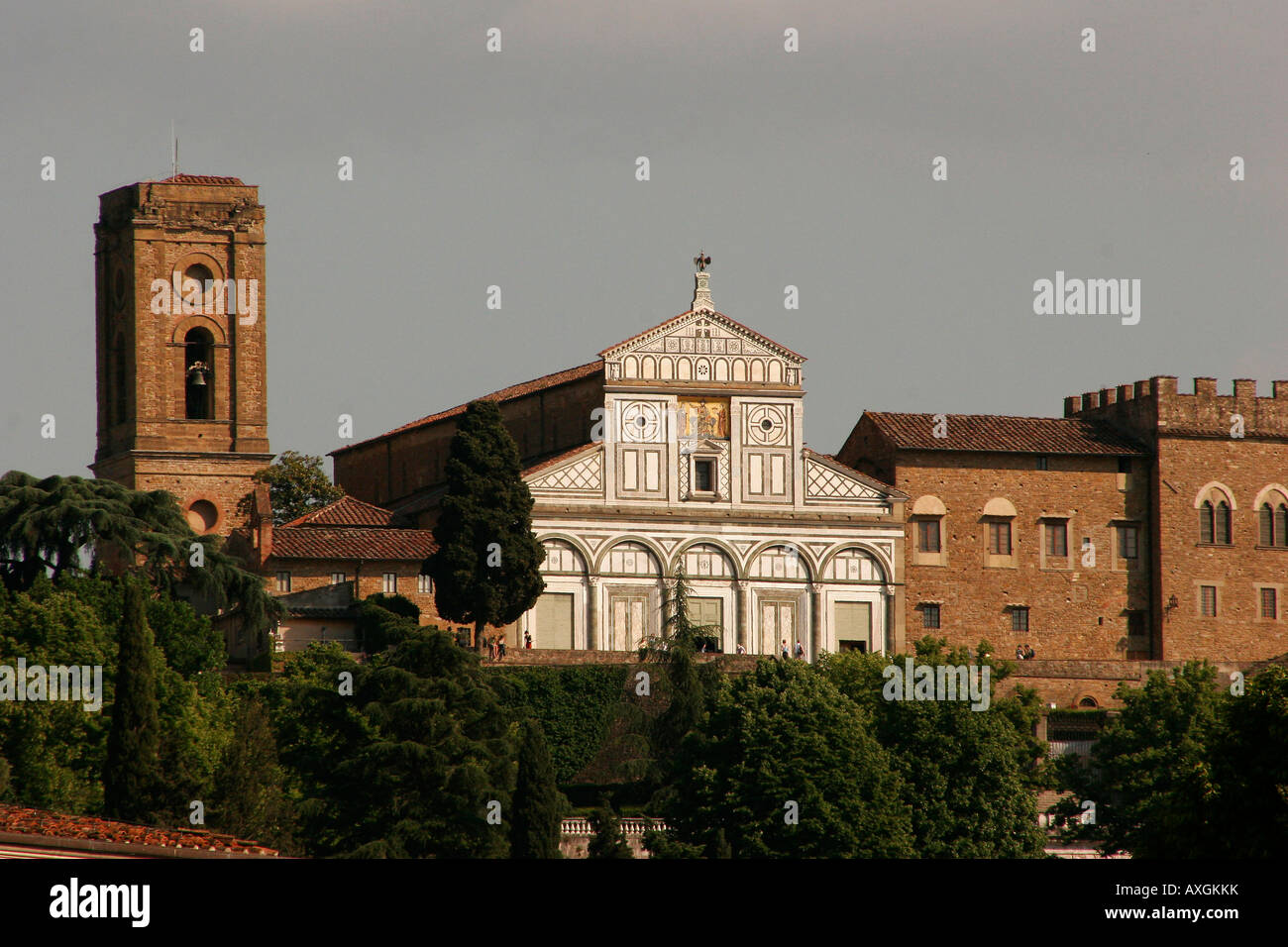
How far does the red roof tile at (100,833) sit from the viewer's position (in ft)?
90.4

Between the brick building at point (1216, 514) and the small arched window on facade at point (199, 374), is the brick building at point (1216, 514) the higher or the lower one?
the lower one

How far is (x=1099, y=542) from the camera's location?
67.1 meters

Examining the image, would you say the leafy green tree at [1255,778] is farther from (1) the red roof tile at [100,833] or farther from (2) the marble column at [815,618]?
(2) the marble column at [815,618]

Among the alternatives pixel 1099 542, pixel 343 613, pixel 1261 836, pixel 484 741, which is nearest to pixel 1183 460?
pixel 1099 542

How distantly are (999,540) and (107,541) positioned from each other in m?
22.9

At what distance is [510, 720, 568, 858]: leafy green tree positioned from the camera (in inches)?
1783

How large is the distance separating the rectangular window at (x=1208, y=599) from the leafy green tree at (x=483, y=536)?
18.7 metres

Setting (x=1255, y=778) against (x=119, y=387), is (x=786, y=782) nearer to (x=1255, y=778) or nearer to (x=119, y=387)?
(x=1255, y=778)

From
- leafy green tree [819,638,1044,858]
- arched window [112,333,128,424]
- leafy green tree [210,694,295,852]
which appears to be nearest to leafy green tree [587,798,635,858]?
leafy green tree [210,694,295,852]

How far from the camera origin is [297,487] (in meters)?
71.4

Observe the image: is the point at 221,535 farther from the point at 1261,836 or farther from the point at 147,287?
the point at 1261,836

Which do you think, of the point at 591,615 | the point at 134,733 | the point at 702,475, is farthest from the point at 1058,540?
the point at 134,733

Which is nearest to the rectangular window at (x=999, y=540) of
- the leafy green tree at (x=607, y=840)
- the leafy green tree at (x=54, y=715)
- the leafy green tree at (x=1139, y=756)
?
the leafy green tree at (x=1139, y=756)

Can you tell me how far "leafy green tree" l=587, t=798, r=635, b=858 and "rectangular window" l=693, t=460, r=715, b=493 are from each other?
16.2 meters
